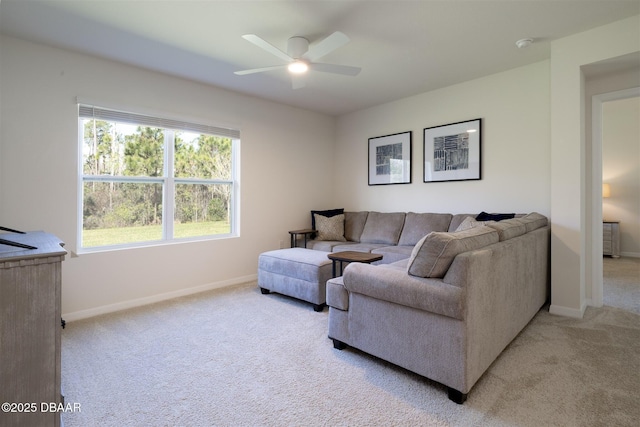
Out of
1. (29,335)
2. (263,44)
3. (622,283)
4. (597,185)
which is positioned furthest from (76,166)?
(622,283)

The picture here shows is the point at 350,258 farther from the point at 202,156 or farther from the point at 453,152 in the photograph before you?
the point at 202,156

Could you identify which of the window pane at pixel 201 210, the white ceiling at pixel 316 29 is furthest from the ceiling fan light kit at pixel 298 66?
the window pane at pixel 201 210

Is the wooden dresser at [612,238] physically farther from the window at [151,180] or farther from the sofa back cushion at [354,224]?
the window at [151,180]

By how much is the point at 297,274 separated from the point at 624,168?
6.54m

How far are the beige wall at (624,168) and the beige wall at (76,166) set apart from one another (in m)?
5.83

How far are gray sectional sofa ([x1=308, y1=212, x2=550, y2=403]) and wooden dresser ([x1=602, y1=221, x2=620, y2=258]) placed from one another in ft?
14.5

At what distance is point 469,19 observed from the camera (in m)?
2.44

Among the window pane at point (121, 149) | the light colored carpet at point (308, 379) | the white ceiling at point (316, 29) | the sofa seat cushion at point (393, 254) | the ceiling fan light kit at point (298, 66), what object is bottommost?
the light colored carpet at point (308, 379)

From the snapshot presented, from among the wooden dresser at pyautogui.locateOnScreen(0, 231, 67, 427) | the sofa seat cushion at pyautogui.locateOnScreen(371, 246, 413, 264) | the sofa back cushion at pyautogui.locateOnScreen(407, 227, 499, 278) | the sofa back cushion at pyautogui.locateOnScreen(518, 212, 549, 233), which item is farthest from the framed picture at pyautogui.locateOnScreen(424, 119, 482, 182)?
the wooden dresser at pyautogui.locateOnScreen(0, 231, 67, 427)

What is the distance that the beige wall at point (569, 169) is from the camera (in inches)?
109

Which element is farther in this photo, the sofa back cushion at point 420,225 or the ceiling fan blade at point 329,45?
the sofa back cushion at point 420,225

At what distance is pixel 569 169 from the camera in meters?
2.81

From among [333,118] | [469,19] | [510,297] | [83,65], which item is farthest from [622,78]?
[83,65]

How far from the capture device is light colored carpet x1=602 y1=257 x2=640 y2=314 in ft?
10.5
